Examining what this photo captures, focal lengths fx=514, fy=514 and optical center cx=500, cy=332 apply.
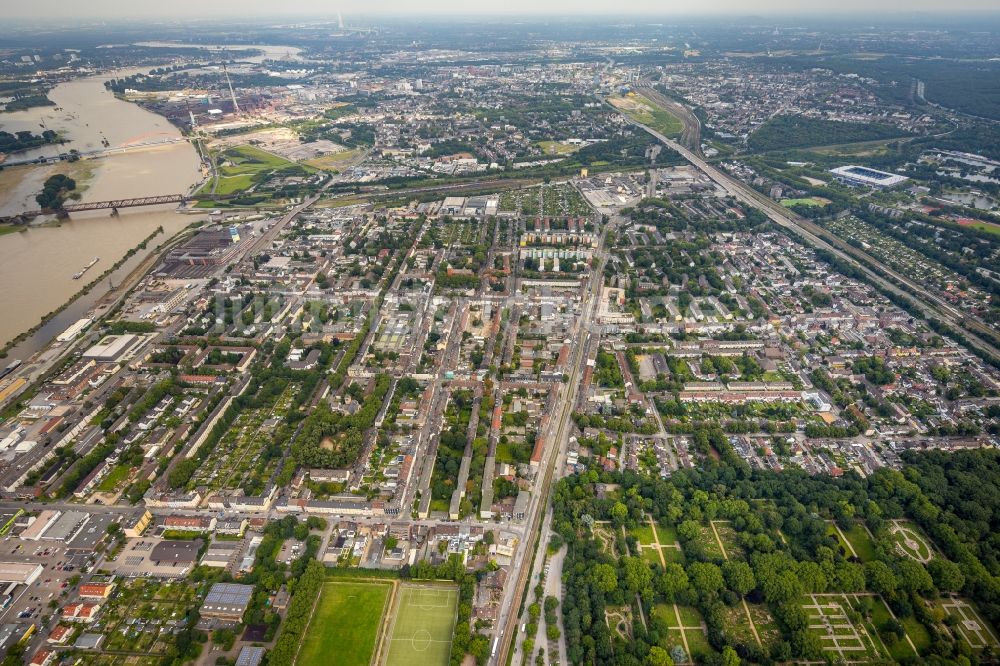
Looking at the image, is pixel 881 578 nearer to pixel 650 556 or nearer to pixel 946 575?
pixel 946 575

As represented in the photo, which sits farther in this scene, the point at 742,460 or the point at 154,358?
the point at 154,358

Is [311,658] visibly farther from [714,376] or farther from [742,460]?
[714,376]

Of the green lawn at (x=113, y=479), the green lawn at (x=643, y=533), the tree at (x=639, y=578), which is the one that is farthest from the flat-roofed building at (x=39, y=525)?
the green lawn at (x=643, y=533)

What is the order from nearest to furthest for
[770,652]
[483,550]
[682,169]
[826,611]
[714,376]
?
[770,652]
[826,611]
[483,550]
[714,376]
[682,169]

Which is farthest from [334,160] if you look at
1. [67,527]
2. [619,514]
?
[619,514]

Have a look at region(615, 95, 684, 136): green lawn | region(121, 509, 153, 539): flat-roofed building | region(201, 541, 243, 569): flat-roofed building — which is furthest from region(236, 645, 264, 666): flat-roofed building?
region(615, 95, 684, 136): green lawn

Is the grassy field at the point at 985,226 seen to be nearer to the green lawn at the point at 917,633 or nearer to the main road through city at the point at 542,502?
the main road through city at the point at 542,502

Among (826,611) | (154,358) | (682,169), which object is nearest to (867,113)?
(682,169)

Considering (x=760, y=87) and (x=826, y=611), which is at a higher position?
(x=760, y=87)
